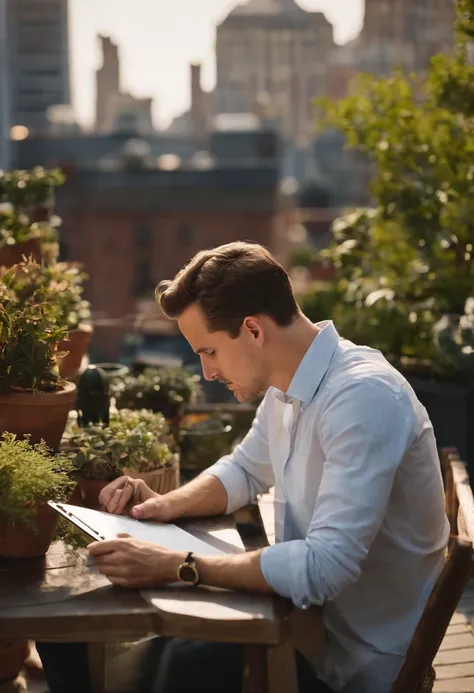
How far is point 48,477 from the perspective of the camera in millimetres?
2045

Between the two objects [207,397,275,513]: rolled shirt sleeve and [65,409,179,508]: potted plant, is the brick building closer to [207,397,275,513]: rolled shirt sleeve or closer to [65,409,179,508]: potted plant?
[65,409,179,508]: potted plant

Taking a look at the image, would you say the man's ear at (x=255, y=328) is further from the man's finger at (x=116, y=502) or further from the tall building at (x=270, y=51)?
A: the tall building at (x=270, y=51)

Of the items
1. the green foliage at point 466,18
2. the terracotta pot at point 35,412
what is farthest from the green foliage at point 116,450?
the green foliage at point 466,18

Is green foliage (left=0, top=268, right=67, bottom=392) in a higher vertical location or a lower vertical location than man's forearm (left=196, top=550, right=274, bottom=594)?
higher

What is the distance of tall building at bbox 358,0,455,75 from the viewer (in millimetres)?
84250

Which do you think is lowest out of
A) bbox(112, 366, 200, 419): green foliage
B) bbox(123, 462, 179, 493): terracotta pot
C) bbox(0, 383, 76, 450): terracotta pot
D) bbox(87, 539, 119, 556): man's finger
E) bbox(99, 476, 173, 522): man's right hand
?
bbox(112, 366, 200, 419): green foliage

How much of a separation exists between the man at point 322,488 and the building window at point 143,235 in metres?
48.3

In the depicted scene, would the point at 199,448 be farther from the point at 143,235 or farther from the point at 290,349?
the point at 143,235

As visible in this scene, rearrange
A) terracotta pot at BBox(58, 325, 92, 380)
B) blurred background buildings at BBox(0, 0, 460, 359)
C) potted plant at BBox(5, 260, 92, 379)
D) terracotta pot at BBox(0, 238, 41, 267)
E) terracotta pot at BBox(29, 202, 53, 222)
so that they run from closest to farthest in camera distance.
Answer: potted plant at BBox(5, 260, 92, 379) < terracotta pot at BBox(58, 325, 92, 380) < terracotta pot at BBox(0, 238, 41, 267) < terracotta pot at BBox(29, 202, 53, 222) < blurred background buildings at BBox(0, 0, 460, 359)

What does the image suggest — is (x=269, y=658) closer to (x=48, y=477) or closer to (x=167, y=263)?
(x=48, y=477)

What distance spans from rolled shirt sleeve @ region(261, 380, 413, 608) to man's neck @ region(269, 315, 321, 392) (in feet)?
0.69

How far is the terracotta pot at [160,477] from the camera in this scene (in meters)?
2.77

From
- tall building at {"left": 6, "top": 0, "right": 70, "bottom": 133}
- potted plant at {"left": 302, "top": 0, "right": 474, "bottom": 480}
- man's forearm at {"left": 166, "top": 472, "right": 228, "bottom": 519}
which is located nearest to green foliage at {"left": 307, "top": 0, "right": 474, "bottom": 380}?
potted plant at {"left": 302, "top": 0, "right": 474, "bottom": 480}

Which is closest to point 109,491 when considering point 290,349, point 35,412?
point 35,412
